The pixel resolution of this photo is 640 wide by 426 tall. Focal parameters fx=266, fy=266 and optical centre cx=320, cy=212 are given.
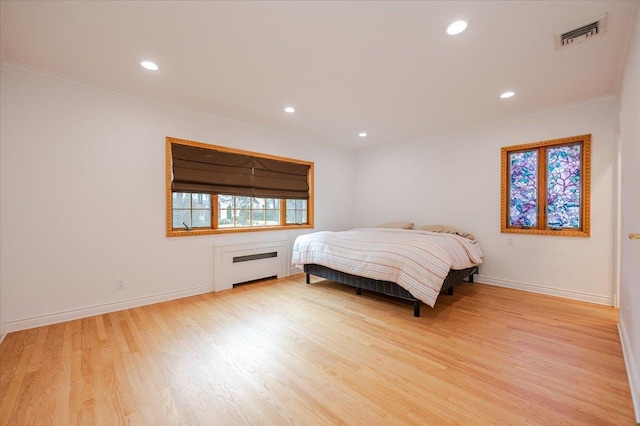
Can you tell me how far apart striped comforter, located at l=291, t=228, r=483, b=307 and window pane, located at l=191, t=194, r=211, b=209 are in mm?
1465

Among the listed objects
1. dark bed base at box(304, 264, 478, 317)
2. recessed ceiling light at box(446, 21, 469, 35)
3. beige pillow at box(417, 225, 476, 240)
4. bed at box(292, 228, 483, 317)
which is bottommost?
dark bed base at box(304, 264, 478, 317)

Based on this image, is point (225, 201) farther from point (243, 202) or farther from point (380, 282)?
point (380, 282)

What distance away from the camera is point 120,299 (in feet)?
9.66

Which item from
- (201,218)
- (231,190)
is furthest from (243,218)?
(201,218)

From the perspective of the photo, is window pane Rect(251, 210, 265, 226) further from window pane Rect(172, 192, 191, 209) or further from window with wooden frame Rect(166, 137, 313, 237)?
window pane Rect(172, 192, 191, 209)

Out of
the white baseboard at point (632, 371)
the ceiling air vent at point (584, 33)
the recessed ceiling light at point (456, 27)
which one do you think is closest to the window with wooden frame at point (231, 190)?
the recessed ceiling light at point (456, 27)

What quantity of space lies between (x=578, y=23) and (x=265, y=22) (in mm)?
2182

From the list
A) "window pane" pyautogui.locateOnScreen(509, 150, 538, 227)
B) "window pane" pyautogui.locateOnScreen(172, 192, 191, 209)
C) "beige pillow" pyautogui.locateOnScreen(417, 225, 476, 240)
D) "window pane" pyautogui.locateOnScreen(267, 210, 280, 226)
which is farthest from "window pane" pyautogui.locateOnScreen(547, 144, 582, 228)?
"window pane" pyautogui.locateOnScreen(172, 192, 191, 209)

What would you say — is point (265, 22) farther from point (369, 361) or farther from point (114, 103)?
point (369, 361)

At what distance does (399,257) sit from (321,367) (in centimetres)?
139

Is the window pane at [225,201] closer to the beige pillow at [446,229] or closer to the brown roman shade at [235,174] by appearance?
the brown roman shade at [235,174]

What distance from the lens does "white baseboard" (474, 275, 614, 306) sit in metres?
3.11

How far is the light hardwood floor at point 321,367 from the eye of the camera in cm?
147

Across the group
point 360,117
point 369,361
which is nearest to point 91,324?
point 369,361
